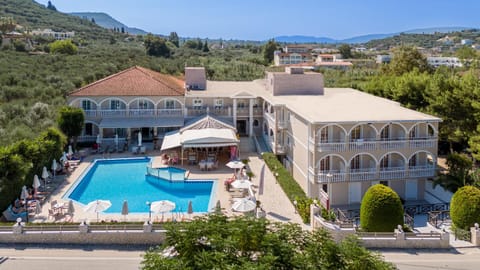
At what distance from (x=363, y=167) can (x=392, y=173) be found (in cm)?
186

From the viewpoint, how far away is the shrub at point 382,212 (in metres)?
22.2

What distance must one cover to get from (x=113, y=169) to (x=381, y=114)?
70.4ft

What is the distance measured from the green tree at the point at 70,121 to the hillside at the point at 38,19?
378 feet

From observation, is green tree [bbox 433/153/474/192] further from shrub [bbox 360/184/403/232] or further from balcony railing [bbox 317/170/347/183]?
shrub [bbox 360/184/403/232]

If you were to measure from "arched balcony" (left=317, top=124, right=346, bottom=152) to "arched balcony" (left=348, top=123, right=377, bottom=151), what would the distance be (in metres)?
0.57

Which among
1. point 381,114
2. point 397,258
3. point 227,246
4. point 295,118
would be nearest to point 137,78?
point 295,118

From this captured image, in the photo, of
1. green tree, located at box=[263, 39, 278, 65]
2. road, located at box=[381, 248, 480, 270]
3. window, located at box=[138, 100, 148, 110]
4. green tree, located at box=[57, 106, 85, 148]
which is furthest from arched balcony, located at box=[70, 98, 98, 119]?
green tree, located at box=[263, 39, 278, 65]

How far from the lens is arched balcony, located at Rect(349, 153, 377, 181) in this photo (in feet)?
91.6

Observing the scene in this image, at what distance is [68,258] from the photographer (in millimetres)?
19969

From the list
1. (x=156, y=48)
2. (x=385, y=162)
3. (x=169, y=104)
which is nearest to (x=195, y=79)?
(x=169, y=104)

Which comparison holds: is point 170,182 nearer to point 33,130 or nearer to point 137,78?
point 33,130

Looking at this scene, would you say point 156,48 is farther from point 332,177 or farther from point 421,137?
point 421,137

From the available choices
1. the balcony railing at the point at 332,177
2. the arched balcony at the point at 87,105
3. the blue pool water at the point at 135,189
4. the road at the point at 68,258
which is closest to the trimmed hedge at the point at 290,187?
the balcony railing at the point at 332,177

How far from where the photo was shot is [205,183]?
32375mm
